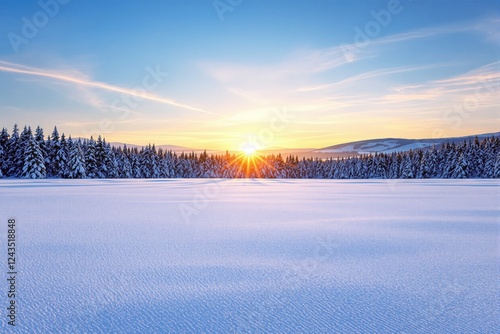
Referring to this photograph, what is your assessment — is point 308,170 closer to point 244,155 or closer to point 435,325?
point 244,155

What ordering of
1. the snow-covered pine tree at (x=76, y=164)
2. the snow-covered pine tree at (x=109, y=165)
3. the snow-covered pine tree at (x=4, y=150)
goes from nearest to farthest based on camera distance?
1. the snow-covered pine tree at (x=4, y=150)
2. the snow-covered pine tree at (x=76, y=164)
3. the snow-covered pine tree at (x=109, y=165)

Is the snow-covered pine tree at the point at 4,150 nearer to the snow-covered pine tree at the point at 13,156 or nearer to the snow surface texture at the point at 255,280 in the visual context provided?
the snow-covered pine tree at the point at 13,156

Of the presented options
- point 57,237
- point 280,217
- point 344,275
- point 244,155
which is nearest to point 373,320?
point 344,275

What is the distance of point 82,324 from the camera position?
3.26m

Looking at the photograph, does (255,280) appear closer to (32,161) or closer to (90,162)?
(32,161)

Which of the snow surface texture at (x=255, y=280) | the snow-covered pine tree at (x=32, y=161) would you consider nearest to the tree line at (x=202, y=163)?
the snow-covered pine tree at (x=32, y=161)

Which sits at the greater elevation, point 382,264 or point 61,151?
point 61,151

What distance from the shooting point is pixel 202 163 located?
122m

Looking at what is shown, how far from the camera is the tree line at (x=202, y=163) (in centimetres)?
5528

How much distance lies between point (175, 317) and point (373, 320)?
6.58 feet

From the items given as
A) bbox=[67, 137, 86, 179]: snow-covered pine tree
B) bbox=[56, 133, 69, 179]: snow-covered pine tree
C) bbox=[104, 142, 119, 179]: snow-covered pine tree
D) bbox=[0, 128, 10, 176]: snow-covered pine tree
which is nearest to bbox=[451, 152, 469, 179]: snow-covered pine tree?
bbox=[104, 142, 119, 179]: snow-covered pine tree

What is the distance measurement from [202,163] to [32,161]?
237 feet

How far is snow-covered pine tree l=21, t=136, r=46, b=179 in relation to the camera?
51000 millimetres

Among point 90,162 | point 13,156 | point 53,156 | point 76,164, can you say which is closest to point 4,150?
point 13,156
